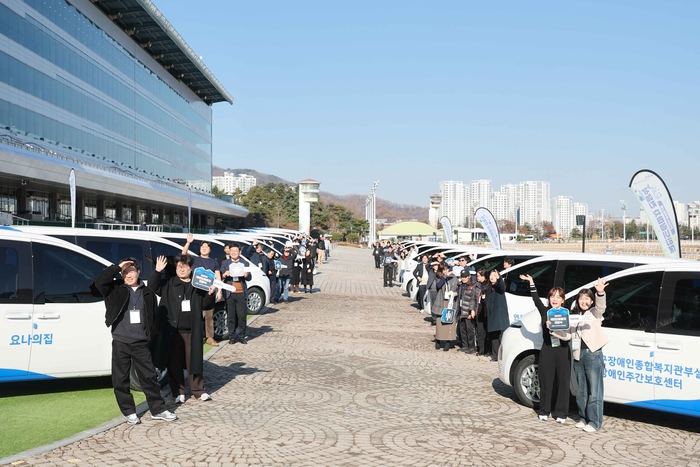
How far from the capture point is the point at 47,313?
7793 millimetres

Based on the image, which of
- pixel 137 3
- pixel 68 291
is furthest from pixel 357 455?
pixel 137 3

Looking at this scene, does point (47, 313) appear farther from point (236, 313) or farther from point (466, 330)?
point (466, 330)

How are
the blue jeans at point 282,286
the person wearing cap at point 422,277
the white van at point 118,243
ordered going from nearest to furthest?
1. the white van at point 118,243
2. the person wearing cap at point 422,277
3. the blue jeans at point 282,286

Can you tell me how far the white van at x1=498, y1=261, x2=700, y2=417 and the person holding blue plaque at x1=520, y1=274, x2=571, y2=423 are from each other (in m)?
0.19

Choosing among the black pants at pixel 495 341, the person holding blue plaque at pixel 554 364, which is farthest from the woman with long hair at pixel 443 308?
the person holding blue plaque at pixel 554 364

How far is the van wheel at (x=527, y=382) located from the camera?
805cm

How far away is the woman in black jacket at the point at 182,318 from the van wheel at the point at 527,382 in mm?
3767

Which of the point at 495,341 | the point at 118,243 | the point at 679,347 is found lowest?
the point at 495,341

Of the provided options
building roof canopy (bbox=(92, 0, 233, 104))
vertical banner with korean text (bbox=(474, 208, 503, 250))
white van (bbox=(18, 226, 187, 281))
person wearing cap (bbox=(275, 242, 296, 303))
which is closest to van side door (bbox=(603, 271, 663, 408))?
white van (bbox=(18, 226, 187, 281))

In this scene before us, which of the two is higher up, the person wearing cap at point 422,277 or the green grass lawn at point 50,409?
the person wearing cap at point 422,277

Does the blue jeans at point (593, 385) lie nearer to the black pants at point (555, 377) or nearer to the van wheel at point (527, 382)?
the black pants at point (555, 377)

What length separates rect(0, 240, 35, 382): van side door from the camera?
296 inches

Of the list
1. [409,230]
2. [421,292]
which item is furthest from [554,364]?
[409,230]

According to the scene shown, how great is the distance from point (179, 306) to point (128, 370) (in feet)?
3.47
